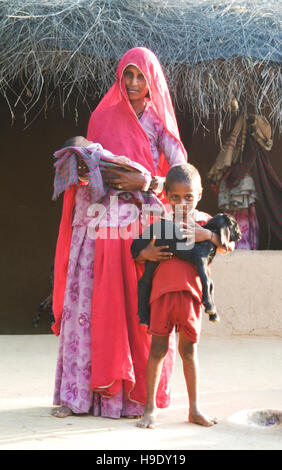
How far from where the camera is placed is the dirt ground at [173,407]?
10.4ft

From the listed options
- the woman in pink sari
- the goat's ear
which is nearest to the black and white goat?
the goat's ear

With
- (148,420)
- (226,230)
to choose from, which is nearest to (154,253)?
(226,230)

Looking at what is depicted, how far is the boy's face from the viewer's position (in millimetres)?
3451

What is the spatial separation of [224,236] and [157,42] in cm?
319

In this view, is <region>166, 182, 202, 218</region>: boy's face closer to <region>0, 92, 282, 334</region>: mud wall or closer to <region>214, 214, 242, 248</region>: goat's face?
<region>214, 214, 242, 248</region>: goat's face

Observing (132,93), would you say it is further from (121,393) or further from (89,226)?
(121,393)

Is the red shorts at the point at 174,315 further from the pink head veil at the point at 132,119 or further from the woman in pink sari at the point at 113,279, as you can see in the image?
the pink head veil at the point at 132,119

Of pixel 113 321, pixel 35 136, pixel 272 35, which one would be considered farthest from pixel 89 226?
pixel 35 136

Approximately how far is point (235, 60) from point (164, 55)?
572mm

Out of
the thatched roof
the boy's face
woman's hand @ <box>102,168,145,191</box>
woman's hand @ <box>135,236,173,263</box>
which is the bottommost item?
woman's hand @ <box>135,236,173,263</box>

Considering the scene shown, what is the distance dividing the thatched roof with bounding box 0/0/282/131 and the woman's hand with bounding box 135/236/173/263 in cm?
292

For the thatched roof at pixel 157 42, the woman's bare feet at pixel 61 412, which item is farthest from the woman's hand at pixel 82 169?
the thatched roof at pixel 157 42

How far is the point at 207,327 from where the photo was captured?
657 cm

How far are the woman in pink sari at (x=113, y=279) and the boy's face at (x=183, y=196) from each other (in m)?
0.28
